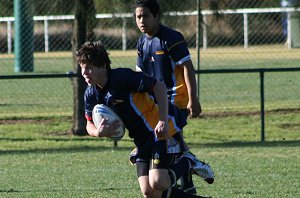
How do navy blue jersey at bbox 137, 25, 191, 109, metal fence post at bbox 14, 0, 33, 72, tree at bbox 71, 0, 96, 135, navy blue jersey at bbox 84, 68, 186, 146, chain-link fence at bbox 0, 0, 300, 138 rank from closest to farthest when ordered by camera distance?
navy blue jersey at bbox 84, 68, 186, 146 < navy blue jersey at bbox 137, 25, 191, 109 < tree at bbox 71, 0, 96, 135 < chain-link fence at bbox 0, 0, 300, 138 < metal fence post at bbox 14, 0, 33, 72

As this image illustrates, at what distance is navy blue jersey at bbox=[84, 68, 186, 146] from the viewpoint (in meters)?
6.43

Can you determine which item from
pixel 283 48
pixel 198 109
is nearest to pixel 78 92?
pixel 198 109

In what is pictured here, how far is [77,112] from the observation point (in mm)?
13352

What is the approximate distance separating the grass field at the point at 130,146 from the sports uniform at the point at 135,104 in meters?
1.47

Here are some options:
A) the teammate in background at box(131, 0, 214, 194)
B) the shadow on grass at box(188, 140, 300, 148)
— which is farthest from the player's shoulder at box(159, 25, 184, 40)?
the shadow on grass at box(188, 140, 300, 148)

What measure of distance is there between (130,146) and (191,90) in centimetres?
478

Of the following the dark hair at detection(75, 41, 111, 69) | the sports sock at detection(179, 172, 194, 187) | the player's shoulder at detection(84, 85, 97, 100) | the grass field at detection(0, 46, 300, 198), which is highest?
the dark hair at detection(75, 41, 111, 69)

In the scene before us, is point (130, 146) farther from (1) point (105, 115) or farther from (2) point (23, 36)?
(2) point (23, 36)

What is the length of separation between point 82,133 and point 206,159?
323 centimetres

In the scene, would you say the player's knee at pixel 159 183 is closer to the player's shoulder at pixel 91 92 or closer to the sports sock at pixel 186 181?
the player's shoulder at pixel 91 92

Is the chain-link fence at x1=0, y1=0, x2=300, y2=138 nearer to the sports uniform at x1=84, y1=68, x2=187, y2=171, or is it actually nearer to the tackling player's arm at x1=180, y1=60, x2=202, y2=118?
the tackling player's arm at x1=180, y1=60, x2=202, y2=118

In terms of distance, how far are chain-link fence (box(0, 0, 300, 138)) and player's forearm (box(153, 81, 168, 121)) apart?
7.00 meters

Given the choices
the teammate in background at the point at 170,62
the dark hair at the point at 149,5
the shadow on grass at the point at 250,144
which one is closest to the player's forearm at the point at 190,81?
the teammate in background at the point at 170,62

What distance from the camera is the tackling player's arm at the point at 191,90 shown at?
745 centimetres
